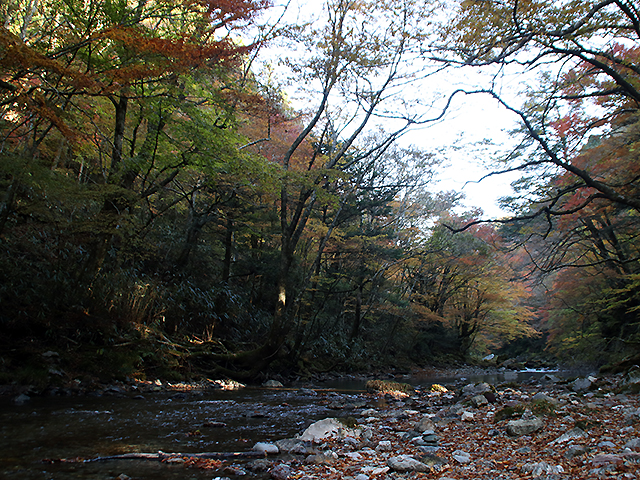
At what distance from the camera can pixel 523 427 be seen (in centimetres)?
334

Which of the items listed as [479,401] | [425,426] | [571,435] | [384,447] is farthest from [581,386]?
[384,447]

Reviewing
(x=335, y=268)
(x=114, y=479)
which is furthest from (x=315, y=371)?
(x=114, y=479)

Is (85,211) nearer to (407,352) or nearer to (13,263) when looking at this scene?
(13,263)

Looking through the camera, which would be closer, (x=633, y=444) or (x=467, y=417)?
(x=633, y=444)

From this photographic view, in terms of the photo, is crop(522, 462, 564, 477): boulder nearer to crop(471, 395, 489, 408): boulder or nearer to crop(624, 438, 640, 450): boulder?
crop(624, 438, 640, 450): boulder

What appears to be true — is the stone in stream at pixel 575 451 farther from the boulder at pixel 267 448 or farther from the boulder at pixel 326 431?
the boulder at pixel 267 448

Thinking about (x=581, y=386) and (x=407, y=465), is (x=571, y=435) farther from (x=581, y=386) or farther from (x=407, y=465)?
(x=581, y=386)

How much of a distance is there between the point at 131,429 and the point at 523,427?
3813 mm

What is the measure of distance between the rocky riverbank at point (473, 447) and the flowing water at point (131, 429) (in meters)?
0.55

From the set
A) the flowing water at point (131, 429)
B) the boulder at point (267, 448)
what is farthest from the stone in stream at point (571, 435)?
the flowing water at point (131, 429)

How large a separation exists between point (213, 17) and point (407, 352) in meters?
16.9

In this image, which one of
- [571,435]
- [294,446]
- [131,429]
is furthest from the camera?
[131,429]

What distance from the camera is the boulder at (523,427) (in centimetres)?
330

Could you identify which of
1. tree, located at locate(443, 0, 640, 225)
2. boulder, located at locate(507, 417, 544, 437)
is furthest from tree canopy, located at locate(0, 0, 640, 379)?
boulder, located at locate(507, 417, 544, 437)
